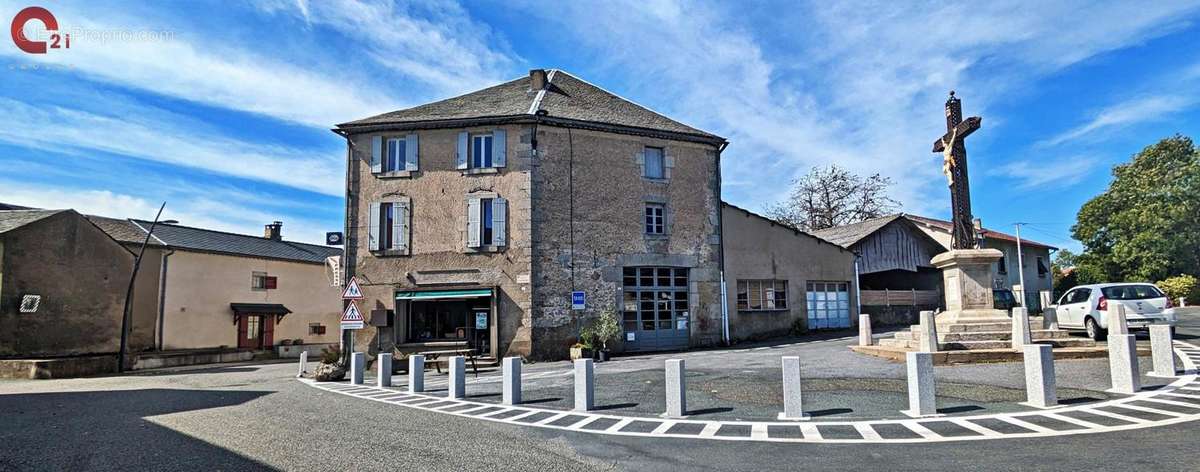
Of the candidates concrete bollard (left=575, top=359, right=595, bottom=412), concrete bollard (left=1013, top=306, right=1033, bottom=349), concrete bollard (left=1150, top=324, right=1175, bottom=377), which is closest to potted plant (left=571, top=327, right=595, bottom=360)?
concrete bollard (left=575, top=359, right=595, bottom=412)

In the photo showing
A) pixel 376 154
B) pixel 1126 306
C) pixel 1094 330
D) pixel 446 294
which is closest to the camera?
pixel 1126 306

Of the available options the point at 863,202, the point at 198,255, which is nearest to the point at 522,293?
the point at 198,255

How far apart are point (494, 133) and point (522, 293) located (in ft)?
16.3

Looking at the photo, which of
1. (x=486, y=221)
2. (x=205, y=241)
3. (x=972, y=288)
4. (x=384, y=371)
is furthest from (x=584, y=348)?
(x=205, y=241)

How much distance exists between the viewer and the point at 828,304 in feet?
79.2

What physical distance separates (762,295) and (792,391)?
15.2 meters

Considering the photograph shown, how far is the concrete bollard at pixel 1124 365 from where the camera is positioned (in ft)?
29.3

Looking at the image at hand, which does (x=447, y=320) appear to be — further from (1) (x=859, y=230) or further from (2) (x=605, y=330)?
(1) (x=859, y=230)

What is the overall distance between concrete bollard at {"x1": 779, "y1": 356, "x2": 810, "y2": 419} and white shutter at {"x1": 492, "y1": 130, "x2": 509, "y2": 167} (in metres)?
13.4

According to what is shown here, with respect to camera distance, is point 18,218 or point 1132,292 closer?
point 1132,292

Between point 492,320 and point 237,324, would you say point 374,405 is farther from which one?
point 237,324

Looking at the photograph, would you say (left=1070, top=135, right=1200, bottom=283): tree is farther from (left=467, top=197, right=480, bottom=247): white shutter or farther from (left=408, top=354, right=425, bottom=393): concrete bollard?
(left=408, top=354, right=425, bottom=393): concrete bollard

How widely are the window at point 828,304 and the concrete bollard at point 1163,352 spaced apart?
521 inches

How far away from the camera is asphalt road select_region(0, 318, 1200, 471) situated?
5863 mm
